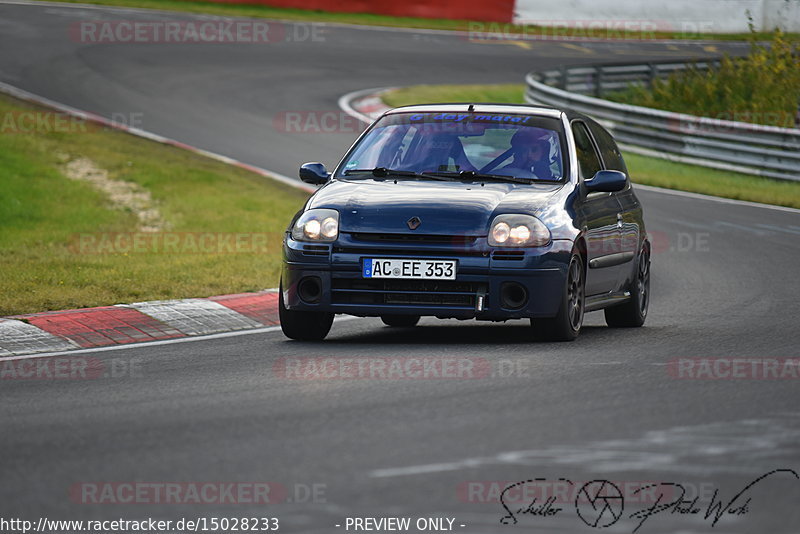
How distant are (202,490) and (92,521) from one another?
504 millimetres

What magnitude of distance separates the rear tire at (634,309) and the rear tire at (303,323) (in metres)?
2.38

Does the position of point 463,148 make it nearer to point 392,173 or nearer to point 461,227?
point 392,173

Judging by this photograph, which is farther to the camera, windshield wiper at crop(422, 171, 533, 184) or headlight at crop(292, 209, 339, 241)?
windshield wiper at crop(422, 171, 533, 184)

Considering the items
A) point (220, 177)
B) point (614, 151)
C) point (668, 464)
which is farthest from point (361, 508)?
point (220, 177)

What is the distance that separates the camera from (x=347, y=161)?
10.4m

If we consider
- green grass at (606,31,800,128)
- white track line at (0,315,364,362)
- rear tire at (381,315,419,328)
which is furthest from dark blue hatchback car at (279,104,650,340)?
green grass at (606,31,800,128)

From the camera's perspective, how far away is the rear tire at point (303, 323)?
9656 mm

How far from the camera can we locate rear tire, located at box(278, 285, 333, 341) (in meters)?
9.66

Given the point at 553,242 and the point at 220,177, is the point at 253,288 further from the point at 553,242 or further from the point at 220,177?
the point at 220,177

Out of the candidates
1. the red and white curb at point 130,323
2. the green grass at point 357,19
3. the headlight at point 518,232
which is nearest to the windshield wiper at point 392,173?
the headlight at point 518,232

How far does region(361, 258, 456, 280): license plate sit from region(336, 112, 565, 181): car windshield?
3.34 feet

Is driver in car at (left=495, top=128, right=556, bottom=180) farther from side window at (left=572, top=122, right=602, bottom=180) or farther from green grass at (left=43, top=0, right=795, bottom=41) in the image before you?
green grass at (left=43, top=0, right=795, bottom=41)

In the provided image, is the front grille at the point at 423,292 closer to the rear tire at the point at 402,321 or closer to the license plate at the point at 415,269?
the license plate at the point at 415,269

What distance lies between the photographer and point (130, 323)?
10.4m
